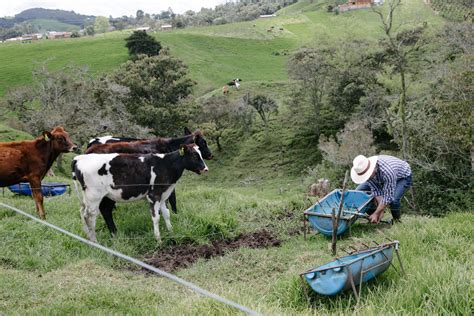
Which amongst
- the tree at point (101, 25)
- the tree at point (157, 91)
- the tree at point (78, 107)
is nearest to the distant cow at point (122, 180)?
the tree at point (78, 107)

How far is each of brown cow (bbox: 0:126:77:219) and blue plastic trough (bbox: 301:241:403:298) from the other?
22.4ft

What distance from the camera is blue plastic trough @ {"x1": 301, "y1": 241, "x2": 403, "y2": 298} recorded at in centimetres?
538

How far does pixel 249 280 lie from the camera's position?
6.88m

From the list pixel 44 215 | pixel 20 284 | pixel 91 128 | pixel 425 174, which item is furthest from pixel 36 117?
pixel 20 284

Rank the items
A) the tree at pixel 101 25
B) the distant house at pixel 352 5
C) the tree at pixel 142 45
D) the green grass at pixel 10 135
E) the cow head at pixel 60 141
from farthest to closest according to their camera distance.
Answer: the tree at pixel 101 25 → the distant house at pixel 352 5 → the tree at pixel 142 45 → the green grass at pixel 10 135 → the cow head at pixel 60 141

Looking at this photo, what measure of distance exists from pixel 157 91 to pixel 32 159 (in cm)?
2592

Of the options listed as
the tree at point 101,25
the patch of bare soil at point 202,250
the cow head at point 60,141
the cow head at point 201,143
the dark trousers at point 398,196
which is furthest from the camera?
the tree at point 101,25

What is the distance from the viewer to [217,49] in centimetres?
7181

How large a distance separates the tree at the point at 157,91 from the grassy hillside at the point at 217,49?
18290mm

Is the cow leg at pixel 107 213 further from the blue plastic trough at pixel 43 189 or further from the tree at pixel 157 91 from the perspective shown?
the tree at pixel 157 91

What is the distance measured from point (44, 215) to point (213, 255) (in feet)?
13.7

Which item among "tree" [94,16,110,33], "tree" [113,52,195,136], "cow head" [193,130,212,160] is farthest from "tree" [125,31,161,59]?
"tree" [94,16,110,33]

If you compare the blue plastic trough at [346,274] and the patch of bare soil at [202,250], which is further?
the patch of bare soil at [202,250]

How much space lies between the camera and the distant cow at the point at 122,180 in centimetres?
891
